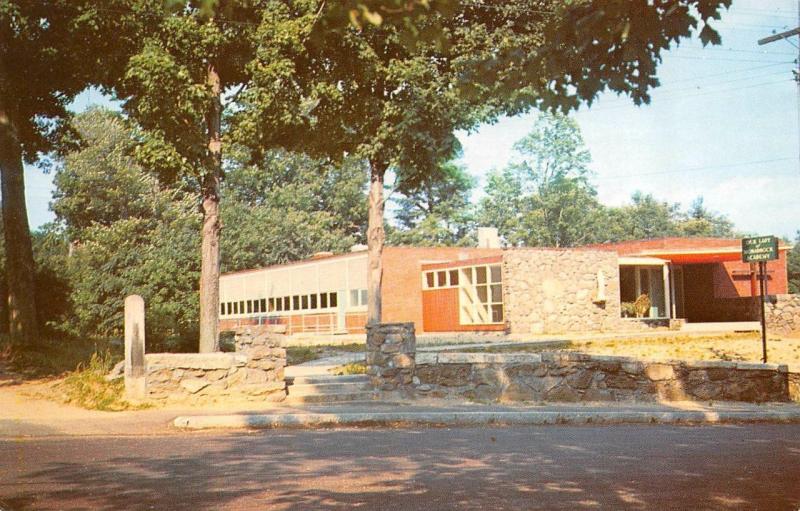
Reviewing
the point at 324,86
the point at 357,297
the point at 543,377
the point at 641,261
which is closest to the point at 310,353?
the point at 324,86

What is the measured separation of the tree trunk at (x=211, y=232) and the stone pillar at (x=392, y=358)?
5.27 metres

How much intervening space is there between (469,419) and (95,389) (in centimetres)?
701

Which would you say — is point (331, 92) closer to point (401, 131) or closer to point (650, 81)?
point (401, 131)

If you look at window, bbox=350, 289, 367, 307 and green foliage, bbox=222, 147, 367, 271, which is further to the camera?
green foliage, bbox=222, 147, 367, 271

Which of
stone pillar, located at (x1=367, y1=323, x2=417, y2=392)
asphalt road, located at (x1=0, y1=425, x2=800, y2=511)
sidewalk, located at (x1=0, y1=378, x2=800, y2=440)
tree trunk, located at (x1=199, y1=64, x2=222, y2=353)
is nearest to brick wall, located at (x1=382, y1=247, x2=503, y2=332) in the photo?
tree trunk, located at (x1=199, y1=64, x2=222, y2=353)

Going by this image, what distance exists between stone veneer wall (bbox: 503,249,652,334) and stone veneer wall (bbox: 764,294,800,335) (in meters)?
4.96

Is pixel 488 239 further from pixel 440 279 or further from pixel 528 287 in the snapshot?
pixel 528 287

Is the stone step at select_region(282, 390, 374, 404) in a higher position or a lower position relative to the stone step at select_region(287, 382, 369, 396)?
lower

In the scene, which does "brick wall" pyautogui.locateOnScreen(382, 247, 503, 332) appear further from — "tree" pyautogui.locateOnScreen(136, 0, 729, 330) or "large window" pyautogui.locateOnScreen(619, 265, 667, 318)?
"tree" pyautogui.locateOnScreen(136, 0, 729, 330)

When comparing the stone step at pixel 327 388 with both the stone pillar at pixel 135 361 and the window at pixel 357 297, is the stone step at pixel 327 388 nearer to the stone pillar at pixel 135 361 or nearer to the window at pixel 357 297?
the stone pillar at pixel 135 361

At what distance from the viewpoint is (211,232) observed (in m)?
19.6

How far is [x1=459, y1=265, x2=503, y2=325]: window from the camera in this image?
34.2 m

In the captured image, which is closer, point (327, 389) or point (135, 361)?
point (135, 361)

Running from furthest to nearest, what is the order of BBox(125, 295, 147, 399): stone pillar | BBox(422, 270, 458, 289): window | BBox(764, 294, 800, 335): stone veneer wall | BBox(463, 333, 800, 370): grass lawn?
BBox(422, 270, 458, 289): window → BBox(764, 294, 800, 335): stone veneer wall → BBox(463, 333, 800, 370): grass lawn → BBox(125, 295, 147, 399): stone pillar
